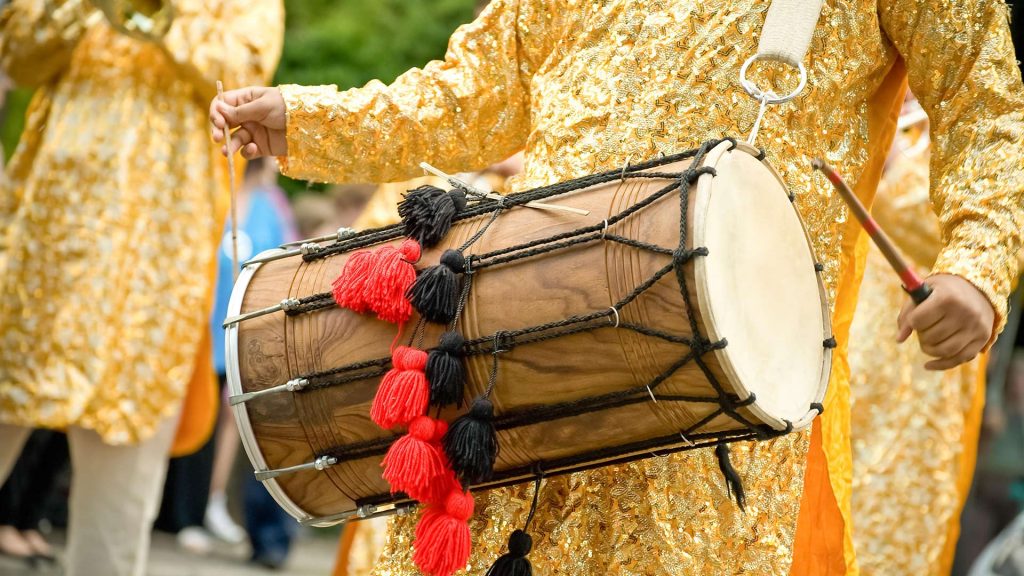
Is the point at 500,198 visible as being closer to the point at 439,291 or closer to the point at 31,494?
the point at 439,291

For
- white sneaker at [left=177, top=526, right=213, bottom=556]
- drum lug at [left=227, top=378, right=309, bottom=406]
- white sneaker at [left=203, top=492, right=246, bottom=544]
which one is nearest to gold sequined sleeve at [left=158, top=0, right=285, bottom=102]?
drum lug at [left=227, top=378, right=309, bottom=406]

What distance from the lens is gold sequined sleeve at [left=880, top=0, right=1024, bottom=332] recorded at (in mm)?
2115

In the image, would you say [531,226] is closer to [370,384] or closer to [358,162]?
[370,384]

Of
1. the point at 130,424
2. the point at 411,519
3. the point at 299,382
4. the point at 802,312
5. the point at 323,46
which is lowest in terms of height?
the point at 411,519

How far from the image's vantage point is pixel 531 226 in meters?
1.96

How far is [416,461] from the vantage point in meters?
1.90

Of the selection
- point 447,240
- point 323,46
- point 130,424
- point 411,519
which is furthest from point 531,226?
point 323,46

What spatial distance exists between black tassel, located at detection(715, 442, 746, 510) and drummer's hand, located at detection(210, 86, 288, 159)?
974 mm

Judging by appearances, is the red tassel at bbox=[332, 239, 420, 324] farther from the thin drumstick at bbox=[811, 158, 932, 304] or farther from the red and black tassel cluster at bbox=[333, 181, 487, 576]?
the thin drumstick at bbox=[811, 158, 932, 304]

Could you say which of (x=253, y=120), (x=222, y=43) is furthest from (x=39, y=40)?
(x=253, y=120)

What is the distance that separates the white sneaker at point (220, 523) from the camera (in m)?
6.89

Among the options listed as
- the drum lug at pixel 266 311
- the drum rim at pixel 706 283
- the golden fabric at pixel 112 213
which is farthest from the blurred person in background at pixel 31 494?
the drum rim at pixel 706 283

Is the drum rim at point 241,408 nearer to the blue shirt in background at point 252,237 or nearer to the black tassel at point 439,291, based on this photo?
the black tassel at point 439,291

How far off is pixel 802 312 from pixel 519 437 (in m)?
0.48
